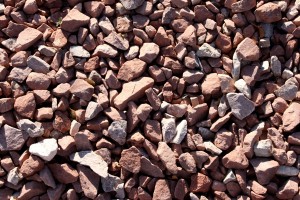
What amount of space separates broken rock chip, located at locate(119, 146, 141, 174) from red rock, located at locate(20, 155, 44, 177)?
0.55 m

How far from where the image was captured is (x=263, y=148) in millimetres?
3109

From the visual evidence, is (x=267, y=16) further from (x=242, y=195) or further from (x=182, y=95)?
(x=242, y=195)

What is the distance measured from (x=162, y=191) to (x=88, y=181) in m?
0.51

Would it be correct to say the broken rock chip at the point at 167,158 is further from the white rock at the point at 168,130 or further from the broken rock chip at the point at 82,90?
the broken rock chip at the point at 82,90

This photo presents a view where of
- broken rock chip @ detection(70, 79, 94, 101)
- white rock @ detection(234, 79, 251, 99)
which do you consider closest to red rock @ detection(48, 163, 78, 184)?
broken rock chip @ detection(70, 79, 94, 101)

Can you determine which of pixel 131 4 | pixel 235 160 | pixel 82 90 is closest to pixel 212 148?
pixel 235 160

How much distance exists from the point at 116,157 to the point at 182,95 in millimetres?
668

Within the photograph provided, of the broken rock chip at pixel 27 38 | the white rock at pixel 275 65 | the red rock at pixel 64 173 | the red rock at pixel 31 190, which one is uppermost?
the broken rock chip at pixel 27 38

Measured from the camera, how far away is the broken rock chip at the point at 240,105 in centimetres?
320

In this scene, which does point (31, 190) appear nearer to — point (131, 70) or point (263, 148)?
point (131, 70)

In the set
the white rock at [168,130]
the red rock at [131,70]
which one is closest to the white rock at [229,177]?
the white rock at [168,130]

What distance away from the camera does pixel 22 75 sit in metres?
3.27

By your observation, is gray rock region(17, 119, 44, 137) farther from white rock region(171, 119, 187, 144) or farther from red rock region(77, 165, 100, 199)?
white rock region(171, 119, 187, 144)

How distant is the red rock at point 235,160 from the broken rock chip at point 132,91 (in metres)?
0.75
